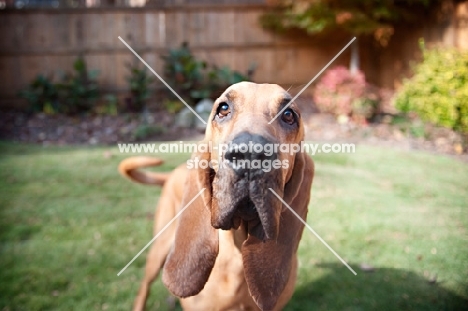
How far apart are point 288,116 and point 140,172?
173 cm

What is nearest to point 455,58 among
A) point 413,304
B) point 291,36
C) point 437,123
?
point 437,123

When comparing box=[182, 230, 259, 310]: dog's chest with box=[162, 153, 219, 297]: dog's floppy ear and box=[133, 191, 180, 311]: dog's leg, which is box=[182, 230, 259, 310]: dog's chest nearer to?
box=[162, 153, 219, 297]: dog's floppy ear

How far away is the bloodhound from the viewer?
1759 millimetres

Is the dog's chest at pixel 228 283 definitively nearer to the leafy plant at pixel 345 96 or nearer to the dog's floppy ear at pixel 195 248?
the dog's floppy ear at pixel 195 248

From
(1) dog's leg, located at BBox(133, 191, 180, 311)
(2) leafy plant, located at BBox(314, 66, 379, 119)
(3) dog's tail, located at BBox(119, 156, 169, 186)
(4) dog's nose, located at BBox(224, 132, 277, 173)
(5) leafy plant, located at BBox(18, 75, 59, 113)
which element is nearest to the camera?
(4) dog's nose, located at BBox(224, 132, 277, 173)

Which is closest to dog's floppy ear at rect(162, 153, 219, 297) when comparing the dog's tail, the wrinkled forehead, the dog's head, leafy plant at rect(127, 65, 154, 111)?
the dog's head

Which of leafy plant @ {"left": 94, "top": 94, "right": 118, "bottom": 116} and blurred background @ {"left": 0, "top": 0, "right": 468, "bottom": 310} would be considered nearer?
blurred background @ {"left": 0, "top": 0, "right": 468, "bottom": 310}

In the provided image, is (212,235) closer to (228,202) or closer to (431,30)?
(228,202)

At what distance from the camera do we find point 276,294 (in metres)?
2.02

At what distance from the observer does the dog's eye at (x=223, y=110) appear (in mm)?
2035

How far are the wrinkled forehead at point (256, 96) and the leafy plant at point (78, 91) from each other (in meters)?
7.99

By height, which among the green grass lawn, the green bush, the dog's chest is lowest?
the green grass lawn

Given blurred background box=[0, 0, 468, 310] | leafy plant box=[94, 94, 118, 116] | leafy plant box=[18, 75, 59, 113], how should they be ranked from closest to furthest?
1. blurred background box=[0, 0, 468, 310]
2. leafy plant box=[18, 75, 59, 113]
3. leafy plant box=[94, 94, 118, 116]

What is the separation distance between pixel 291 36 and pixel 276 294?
9143 mm
